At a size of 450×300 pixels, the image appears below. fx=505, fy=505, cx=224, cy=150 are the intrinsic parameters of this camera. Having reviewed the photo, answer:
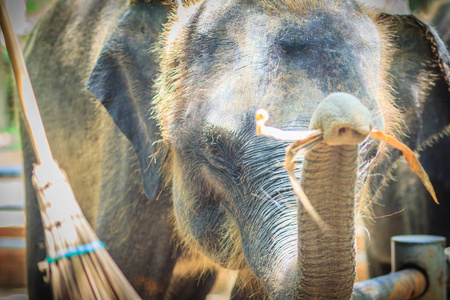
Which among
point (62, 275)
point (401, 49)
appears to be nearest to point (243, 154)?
point (401, 49)

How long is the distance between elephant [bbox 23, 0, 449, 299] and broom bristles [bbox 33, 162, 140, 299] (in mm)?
182

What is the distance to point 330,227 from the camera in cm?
91

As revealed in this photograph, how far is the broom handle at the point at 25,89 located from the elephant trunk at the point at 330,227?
3.06ft

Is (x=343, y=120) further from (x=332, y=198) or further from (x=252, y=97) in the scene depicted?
(x=252, y=97)

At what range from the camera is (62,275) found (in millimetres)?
1989

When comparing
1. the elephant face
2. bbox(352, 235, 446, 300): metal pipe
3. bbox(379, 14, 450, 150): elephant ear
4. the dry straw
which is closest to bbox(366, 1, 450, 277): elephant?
bbox(352, 235, 446, 300): metal pipe

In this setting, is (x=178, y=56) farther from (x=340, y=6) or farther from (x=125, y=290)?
(x=125, y=290)

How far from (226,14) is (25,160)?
1.74m

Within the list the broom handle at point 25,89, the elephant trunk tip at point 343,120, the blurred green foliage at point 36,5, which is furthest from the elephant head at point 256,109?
the blurred green foliage at point 36,5

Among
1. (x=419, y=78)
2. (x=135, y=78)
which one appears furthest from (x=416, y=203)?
(x=135, y=78)

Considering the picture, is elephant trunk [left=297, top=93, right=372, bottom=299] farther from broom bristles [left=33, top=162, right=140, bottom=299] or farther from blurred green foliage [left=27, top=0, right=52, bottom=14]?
blurred green foliage [left=27, top=0, right=52, bottom=14]

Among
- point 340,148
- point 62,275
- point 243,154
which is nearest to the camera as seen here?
point 340,148

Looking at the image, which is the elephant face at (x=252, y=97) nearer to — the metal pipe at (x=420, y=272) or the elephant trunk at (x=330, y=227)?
the elephant trunk at (x=330, y=227)

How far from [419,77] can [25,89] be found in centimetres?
136
